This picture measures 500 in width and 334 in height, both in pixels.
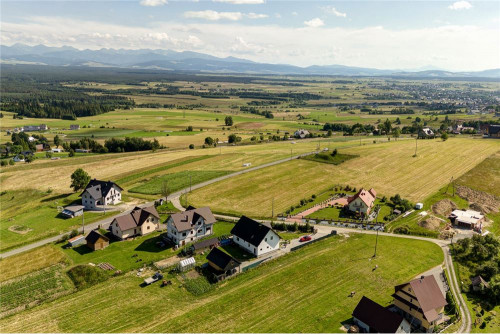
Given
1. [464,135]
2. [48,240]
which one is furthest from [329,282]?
[464,135]

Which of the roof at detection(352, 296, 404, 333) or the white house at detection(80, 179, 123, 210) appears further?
the white house at detection(80, 179, 123, 210)

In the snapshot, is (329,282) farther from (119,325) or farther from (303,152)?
(303,152)

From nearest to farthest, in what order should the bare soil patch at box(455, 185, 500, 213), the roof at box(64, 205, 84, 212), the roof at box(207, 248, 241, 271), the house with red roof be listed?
the roof at box(207, 248, 241, 271), the house with red roof, the roof at box(64, 205, 84, 212), the bare soil patch at box(455, 185, 500, 213)

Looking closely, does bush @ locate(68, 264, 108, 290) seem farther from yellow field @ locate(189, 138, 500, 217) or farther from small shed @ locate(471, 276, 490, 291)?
small shed @ locate(471, 276, 490, 291)

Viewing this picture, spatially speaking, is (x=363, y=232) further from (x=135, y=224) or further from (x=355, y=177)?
(x=135, y=224)

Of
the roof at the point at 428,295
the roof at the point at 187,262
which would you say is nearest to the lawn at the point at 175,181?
the roof at the point at 187,262

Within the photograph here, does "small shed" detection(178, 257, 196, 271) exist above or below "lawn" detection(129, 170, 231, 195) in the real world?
below

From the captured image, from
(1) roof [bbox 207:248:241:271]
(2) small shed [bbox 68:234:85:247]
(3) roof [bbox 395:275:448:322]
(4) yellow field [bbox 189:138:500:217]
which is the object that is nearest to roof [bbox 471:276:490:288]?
(3) roof [bbox 395:275:448:322]

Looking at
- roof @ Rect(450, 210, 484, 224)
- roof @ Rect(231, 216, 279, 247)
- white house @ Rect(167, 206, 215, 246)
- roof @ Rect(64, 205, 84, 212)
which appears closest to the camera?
roof @ Rect(231, 216, 279, 247)
